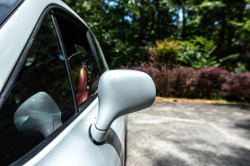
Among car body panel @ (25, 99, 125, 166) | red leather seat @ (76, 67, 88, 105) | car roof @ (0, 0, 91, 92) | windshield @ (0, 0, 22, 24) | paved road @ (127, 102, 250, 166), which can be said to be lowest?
paved road @ (127, 102, 250, 166)

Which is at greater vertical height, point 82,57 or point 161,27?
point 161,27

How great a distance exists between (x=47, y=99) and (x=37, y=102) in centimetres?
5

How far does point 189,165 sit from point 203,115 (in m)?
3.24

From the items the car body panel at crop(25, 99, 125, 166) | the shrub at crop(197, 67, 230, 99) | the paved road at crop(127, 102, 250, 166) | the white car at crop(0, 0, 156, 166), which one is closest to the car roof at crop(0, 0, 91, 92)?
the white car at crop(0, 0, 156, 166)

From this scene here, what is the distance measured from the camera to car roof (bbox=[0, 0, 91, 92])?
53 centimetres

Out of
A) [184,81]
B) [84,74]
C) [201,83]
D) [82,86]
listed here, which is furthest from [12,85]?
[201,83]

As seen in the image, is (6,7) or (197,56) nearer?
(6,7)

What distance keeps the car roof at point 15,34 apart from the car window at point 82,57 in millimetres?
697

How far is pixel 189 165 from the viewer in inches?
87.8

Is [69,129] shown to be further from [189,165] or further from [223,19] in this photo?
[223,19]

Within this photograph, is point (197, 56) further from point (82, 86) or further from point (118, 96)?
point (118, 96)

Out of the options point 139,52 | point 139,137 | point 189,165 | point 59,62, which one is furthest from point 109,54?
point 59,62

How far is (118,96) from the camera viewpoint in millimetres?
750

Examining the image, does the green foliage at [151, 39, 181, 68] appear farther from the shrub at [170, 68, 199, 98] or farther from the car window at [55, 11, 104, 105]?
the car window at [55, 11, 104, 105]
